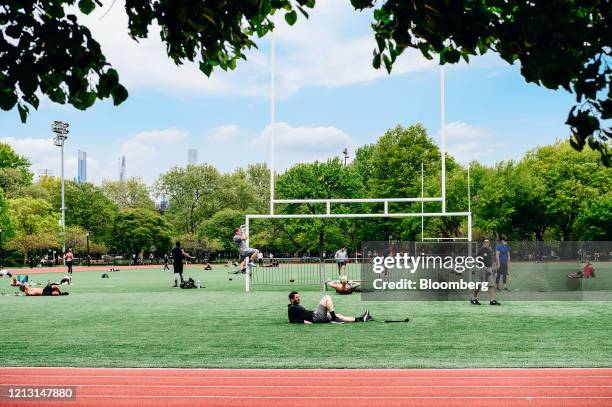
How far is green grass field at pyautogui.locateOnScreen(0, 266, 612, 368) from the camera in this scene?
32.2 ft

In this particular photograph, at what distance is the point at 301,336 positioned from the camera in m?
12.3

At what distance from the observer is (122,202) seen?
10181 cm

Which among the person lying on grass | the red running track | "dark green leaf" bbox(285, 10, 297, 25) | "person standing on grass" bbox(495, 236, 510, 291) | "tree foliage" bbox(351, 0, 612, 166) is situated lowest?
the person lying on grass

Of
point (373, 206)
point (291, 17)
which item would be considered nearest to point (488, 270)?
point (291, 17)

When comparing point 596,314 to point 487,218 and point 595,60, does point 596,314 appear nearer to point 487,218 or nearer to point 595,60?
point 595,60

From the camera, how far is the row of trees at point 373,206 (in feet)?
207

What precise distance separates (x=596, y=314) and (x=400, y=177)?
1991 inches

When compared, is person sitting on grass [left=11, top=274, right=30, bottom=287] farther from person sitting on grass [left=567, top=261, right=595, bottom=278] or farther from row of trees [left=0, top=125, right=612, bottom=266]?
row of trees [left=0, top=125, right=612, bottom=266]

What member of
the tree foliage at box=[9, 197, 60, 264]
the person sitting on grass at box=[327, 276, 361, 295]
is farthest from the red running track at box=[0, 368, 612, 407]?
the tree foliage at box=[9, 197, 60, 264]

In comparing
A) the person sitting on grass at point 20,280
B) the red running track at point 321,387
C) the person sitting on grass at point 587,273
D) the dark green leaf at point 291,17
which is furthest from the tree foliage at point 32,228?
the dark green leaf at point 291,17

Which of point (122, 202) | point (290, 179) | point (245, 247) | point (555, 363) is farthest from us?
point (122, 202)

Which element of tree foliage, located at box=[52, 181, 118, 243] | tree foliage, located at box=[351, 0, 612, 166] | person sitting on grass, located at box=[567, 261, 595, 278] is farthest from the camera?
tree foliage, located at box=[52, 181, 118, 243]

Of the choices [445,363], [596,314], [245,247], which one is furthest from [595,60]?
[245,247]

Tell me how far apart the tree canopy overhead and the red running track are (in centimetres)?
362
